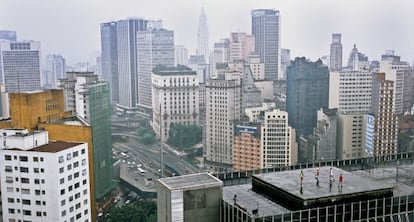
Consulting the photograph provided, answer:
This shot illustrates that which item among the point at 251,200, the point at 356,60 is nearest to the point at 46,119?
the point at 251,200

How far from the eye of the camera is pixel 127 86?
2144cm

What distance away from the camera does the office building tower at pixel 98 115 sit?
34.1 ft

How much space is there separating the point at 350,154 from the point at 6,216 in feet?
25.9

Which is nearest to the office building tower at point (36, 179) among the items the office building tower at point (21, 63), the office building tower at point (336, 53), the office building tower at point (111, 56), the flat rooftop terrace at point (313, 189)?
the flat rooftop terrace at point (313, 189)

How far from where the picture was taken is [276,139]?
413 inches

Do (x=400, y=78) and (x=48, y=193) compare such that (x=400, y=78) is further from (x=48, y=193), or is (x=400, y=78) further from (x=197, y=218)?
(x=197, y=218)

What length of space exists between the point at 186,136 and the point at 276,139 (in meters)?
5.16

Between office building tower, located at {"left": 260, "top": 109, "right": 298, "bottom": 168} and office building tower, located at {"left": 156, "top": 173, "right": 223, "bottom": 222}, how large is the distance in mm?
7390

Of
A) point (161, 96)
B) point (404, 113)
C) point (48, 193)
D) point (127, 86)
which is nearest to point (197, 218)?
point (48, 193)

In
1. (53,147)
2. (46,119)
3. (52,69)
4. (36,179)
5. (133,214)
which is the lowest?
(133,214)

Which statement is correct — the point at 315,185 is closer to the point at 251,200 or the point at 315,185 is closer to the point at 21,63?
the point at 251,200

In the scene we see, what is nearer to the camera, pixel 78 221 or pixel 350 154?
pixel 78 221

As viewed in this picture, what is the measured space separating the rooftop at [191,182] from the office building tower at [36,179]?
2.44 metres

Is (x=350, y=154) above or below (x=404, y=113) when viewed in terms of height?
below
